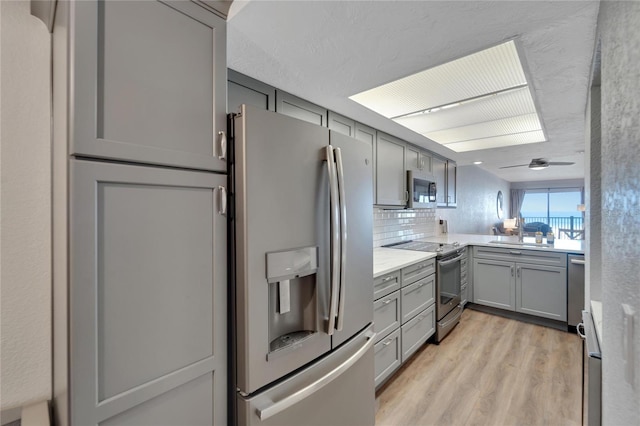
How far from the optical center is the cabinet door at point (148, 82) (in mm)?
738

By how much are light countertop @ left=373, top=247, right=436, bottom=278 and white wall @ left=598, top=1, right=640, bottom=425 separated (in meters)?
1.20

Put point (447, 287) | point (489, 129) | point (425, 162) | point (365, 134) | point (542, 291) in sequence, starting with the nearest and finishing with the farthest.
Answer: point (365, 134) < point (489, 129) < point (447, 287) < point (542, 291) < point (425, 162)

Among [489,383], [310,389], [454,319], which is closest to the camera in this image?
[310,389]

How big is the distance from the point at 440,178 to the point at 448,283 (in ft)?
5.38

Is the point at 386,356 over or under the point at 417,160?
under

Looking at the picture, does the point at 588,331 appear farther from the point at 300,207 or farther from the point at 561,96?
the point at 300,207

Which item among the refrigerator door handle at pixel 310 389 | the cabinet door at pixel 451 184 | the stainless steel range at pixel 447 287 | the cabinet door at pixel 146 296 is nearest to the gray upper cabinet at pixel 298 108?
the cabinet door at pixel 146 296

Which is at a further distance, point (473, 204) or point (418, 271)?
point (473, 204)

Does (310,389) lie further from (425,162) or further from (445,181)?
(445,181)

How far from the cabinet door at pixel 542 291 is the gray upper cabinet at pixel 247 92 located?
3516 mm

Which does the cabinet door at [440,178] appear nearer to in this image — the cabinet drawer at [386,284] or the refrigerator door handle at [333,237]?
the cabinet drawer at [386,284]

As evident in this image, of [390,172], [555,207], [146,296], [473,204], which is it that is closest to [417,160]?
[390,172]

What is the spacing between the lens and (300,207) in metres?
1.18

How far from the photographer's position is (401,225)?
366 cm
